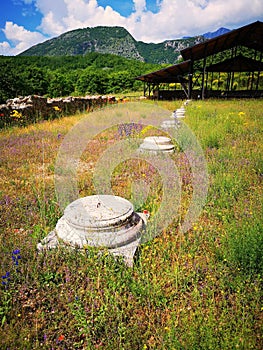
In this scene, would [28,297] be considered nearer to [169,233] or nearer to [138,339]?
[138,339]

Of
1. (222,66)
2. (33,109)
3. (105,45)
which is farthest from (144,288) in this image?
(105,45)

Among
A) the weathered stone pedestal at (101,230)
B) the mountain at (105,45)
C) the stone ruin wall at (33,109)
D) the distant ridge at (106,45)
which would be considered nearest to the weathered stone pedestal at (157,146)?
the weathered stone pedestal at (101,230)

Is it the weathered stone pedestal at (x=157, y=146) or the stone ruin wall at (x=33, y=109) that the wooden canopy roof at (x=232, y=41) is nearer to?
the stone ruin wall at (x=33, y=109)

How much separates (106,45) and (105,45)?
706mm

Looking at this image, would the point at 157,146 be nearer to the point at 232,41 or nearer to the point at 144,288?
the point at 144,288

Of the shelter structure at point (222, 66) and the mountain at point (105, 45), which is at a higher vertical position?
the mountain at point (105, 45)

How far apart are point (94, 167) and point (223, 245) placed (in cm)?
339

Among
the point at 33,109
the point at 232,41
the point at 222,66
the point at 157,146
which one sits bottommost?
the point at 157,146

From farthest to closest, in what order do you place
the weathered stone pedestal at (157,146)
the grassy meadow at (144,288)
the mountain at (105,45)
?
the mountain at (105,45), the weathered stone pedestal at (157,146), the grassy meadow at (144,288)

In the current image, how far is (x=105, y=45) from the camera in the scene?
4783 inches

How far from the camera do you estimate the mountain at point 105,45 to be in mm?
103044

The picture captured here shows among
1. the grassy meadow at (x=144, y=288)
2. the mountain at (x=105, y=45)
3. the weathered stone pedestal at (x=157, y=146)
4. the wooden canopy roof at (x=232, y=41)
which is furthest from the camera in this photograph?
the mountain at (x=105, y=45)

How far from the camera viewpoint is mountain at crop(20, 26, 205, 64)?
103m

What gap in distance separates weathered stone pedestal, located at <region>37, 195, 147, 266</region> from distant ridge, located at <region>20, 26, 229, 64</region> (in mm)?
102833
